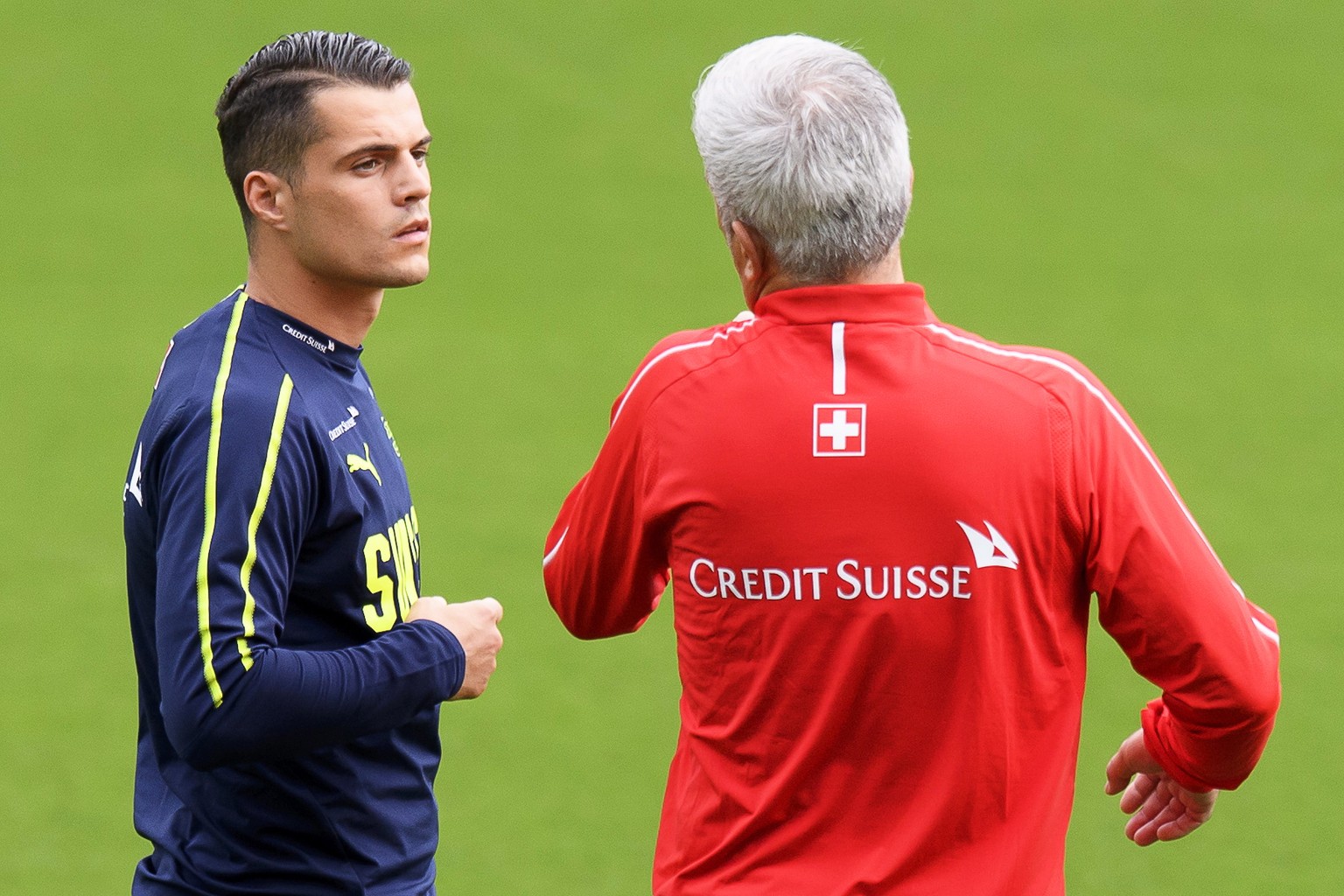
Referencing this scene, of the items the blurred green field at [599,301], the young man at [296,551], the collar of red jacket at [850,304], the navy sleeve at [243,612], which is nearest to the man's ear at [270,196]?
the young man at [296,551]

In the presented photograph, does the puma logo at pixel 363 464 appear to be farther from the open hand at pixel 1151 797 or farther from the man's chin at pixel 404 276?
the open hand at pixel 1151 797

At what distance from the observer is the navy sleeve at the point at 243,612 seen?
2.18 metres

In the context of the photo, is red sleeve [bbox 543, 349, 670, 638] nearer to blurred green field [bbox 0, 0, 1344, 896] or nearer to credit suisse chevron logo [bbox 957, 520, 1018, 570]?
credit suisse chevron logo [bbox 957, 520, 1018, 570]

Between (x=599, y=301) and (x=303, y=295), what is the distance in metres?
8.03

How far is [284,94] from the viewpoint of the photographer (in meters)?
2.50

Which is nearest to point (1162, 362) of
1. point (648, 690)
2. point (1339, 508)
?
point (1339, 508)

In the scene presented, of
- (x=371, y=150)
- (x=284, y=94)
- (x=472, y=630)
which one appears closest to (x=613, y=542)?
(x=472, y=630)

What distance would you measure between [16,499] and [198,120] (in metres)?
6.23

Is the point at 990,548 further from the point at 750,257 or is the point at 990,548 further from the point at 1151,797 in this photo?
the point at 1151,797

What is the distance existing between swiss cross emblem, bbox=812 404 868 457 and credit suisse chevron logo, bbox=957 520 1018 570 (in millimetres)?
156

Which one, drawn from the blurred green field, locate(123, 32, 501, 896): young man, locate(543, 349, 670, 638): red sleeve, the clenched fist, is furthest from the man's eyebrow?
the blurred green field

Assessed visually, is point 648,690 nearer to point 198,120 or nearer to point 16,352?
point 16,352

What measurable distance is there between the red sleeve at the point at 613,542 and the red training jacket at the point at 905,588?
1 cm

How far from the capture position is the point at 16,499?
7.73m
